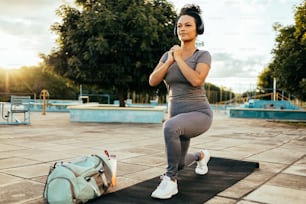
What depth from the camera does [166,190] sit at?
3066mm

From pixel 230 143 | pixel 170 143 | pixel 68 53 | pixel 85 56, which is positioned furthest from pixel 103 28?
pixel 170 143

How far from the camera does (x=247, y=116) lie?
735 inches

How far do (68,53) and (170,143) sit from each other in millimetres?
11166

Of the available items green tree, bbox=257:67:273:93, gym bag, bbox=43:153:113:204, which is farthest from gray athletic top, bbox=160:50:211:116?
green tree, bbox=257:67:273:93

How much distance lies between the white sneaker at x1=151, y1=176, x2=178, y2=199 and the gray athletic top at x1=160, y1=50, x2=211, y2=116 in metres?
0.67

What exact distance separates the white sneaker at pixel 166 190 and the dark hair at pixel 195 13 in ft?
4.97

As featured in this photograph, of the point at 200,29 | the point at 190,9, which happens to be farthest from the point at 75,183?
the point at 190,9

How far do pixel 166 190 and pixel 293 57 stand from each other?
471 inches

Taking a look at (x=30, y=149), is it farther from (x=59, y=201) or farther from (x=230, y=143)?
(x=230, y=143)

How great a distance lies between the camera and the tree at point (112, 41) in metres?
12.0

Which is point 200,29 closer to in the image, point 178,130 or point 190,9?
point 190,9

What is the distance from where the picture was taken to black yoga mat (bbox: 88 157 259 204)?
3072 mm

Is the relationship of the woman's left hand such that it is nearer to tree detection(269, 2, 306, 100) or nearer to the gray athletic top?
the gray athletic top

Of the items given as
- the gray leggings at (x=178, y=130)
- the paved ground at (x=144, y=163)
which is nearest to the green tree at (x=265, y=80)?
the paved ground at (x=144, y=163)
